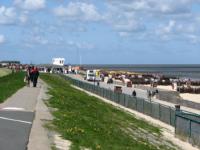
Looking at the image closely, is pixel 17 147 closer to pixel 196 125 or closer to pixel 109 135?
pixel 109 135

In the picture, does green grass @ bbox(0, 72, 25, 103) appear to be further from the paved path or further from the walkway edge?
the walkway edge

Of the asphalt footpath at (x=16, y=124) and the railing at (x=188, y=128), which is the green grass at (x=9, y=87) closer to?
the asphalt footpath at (x=16, y=124)

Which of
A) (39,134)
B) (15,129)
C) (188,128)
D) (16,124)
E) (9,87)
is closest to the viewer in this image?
(39,134)

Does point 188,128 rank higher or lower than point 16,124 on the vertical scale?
lower

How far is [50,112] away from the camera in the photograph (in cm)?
2166

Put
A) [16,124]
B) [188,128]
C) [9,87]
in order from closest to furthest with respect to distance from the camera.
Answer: [16,124] < [188,128] < [9,87]

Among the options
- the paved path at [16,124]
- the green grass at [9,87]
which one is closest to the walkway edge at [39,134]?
the paved path at [16,124]

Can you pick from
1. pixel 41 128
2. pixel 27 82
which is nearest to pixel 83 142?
pixel 41 128

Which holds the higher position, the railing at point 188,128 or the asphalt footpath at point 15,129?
the asphalt footpath at point 15,129

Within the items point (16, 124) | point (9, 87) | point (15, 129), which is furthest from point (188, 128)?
point (9, 87)

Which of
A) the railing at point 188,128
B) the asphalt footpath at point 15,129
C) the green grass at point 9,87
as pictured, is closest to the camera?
the asphalt footpath at point 15,129

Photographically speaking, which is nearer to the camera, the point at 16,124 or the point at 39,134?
the point at 39,134

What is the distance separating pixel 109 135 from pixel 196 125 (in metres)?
6.14

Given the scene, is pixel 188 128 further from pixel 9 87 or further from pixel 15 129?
pixel 9 87
